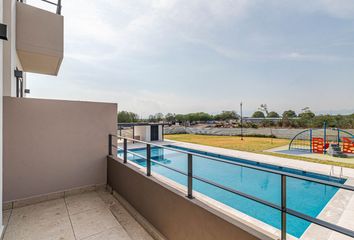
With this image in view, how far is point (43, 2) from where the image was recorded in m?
4.68

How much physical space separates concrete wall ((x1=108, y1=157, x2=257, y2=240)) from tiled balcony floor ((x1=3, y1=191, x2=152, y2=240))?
10.6 inches

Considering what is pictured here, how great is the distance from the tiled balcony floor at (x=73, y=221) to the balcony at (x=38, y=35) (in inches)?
136

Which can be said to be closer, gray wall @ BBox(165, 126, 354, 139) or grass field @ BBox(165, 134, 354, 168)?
grass field @ BBox(165, 134, 354, 168)

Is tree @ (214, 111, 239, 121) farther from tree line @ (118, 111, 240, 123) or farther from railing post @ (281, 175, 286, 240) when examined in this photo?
railing post @ (281, 175, 286, 240)

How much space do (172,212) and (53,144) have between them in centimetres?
289

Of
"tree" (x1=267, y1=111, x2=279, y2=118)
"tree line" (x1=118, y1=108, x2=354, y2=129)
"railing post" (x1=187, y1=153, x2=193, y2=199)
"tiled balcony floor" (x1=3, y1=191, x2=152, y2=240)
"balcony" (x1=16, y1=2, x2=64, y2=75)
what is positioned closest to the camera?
"railing post" (x1=187, y1=153, x2=193, y2=199)

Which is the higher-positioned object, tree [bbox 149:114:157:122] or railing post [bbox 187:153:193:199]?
tree [bbox 149:114:157:122]

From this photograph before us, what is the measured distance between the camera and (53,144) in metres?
3.70

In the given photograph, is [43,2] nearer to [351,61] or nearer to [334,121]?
[351,61]

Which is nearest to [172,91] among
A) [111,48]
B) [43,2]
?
[111,48]

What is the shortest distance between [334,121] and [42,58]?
21.0 meters

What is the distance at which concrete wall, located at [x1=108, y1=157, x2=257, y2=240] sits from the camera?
1.64 m

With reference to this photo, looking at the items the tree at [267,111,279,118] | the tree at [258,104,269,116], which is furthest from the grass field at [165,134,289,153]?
the tree at [258,104,269,116]

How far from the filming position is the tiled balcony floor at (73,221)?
102 inches
